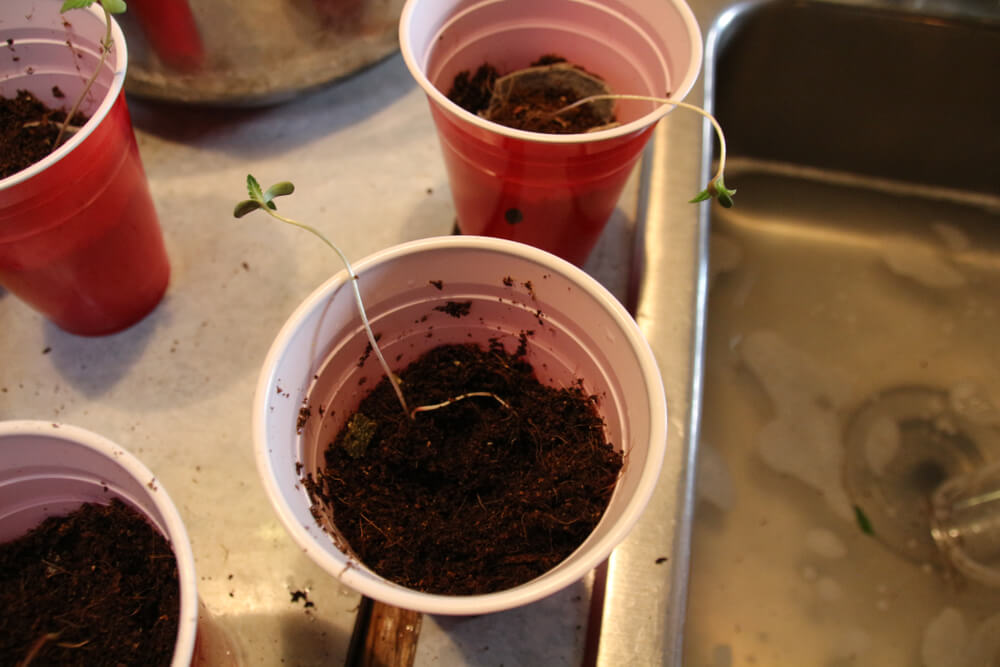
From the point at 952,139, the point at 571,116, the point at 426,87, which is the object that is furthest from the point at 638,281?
the point at 952,139

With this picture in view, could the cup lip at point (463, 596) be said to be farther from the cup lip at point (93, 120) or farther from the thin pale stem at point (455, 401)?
the cup lip at point (93, 120)

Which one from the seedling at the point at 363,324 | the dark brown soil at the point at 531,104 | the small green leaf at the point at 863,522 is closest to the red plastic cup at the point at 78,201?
the seedling at the point at 363,324

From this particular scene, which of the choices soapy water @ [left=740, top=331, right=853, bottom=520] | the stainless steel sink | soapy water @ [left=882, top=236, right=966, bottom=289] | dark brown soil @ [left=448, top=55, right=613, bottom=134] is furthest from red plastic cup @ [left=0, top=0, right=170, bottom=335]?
soapy water @ [left=882, top=236, right=966, bottom=289]

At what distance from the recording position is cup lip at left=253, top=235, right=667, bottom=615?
41cm

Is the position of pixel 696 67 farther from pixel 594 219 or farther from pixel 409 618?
pixel 409 618

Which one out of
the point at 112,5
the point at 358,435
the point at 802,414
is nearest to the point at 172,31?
the point at 112,5

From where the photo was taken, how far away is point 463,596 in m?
0.45

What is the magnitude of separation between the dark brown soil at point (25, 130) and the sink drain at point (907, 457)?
1154mm

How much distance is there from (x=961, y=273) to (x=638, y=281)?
0.74 metres

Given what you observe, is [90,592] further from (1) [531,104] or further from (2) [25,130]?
(1) [531,104]

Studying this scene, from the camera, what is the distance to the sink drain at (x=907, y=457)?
3.09 feet

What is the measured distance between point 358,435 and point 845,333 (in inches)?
34.6

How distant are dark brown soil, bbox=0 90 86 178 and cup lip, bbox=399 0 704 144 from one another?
40cm

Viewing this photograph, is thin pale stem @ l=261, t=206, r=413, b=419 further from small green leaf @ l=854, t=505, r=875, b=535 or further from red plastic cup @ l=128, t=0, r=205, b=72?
small green leaf @ l=854, t=505, r=875, b=535
